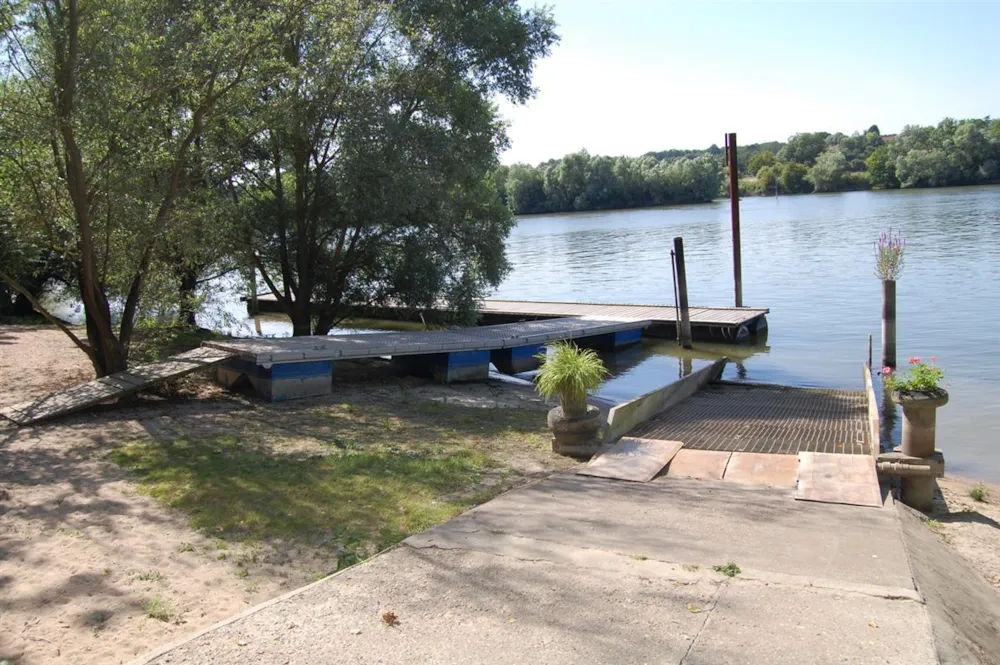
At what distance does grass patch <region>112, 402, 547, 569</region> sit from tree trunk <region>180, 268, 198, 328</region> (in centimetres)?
701

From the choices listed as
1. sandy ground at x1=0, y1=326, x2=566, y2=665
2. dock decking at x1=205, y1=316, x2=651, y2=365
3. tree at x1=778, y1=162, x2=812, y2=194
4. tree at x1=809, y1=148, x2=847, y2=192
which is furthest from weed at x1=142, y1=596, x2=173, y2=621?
tree at x1=778, y1=162, x2=812, y2=194

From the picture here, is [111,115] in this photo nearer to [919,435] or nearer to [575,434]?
[575,434]

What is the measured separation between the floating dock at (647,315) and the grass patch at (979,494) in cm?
1256

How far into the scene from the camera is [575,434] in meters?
8.57

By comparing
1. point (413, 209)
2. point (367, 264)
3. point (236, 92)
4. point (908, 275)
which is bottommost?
point (908, 275)

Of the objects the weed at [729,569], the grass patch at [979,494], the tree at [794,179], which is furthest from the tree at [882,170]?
the weed at [729,569]

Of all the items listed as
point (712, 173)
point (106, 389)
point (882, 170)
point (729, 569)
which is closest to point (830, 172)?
point (882, 170)

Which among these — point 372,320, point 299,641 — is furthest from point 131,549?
point 372,320

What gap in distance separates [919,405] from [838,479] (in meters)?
1.42

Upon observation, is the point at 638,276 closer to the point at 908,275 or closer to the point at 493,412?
the point at 908,275

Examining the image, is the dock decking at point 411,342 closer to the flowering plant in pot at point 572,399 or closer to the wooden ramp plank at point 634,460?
the flowering plant in pot at point 572,399

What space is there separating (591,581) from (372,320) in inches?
983

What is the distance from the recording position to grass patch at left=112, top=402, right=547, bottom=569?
19.2 feet

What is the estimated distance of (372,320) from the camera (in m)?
28.9
